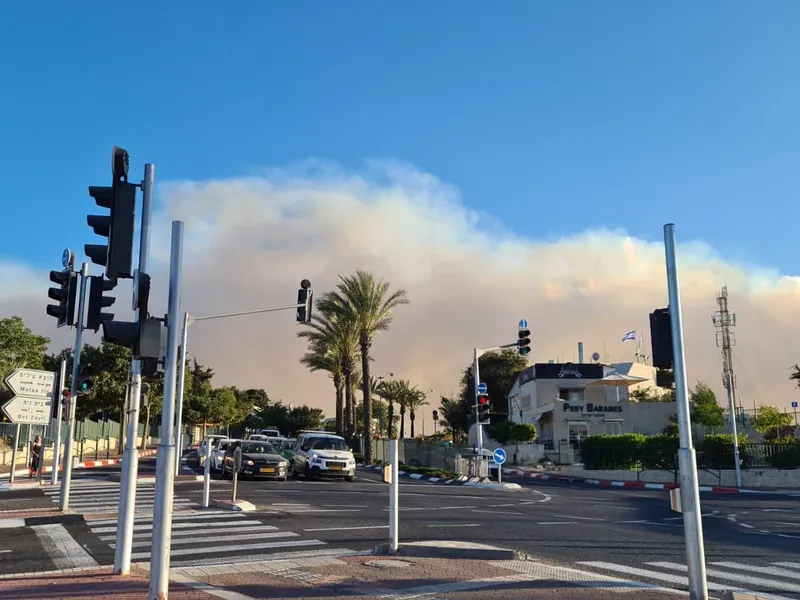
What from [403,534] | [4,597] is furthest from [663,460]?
[4,597]

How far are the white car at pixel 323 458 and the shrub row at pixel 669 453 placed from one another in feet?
53.2

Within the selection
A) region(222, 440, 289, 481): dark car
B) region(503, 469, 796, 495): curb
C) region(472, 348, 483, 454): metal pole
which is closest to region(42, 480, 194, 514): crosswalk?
region(222, 440, 289, 481): dark car

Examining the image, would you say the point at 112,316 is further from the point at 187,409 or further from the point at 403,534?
the point at 187,409

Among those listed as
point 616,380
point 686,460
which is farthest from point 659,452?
point 686,460

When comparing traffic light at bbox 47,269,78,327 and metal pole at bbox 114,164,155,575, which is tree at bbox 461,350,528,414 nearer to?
traffic light at bbox 47,269,78,327

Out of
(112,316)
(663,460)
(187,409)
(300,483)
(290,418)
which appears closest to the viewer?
(112,316)

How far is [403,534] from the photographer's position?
13.8 meters

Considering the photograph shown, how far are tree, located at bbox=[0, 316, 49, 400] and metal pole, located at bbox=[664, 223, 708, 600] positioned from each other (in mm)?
42941

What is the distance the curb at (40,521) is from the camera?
14254 millimetres

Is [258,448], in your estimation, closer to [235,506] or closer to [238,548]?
[235,506]

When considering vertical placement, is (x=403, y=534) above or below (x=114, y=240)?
below

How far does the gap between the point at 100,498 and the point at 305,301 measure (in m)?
8.51

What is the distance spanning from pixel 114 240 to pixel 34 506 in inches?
504

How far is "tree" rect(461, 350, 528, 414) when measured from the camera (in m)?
89.8
